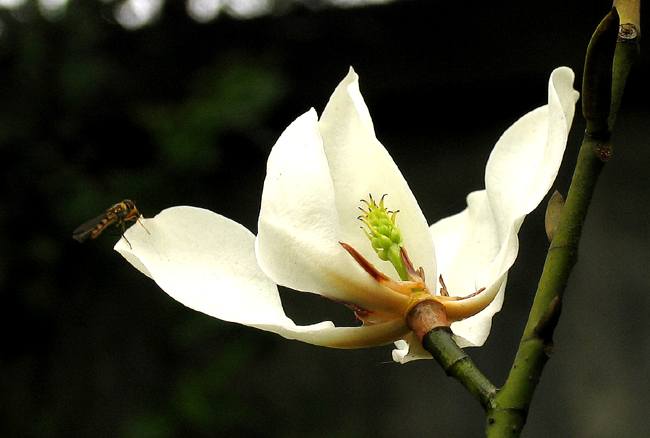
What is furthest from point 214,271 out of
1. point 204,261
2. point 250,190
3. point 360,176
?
point 250,190

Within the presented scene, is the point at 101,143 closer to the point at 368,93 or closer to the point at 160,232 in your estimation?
the point at 368,93

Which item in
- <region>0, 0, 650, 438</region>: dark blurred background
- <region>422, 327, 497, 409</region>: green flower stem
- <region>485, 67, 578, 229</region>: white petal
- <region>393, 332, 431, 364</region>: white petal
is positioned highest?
<region>485, 67, 578, 229</region>: white petal

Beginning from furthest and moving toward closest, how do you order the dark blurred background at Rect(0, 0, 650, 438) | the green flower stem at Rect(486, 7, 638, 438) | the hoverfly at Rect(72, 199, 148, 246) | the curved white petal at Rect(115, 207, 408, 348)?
the dark blurred background at Rect(0, 0, 650, 438) → the hoverfly at Rect(72, 199, 148, 246) → the curved white petal at Rect(115, 207, 408, 348) → the green flower stem at Rect(486, 7, 638, 438)

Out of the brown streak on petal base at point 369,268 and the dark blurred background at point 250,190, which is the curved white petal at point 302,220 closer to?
Result: the brown streak on petal base at point 369,268

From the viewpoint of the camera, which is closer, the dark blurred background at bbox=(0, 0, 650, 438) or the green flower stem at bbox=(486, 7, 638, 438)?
the green flower stem at bbox=(486, 7, 638, 438)

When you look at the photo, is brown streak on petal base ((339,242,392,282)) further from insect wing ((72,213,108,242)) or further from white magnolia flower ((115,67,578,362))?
insect wing ((72,213,108,242))

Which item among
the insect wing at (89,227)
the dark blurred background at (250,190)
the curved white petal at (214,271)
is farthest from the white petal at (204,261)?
the dark blurred background at (250,190)

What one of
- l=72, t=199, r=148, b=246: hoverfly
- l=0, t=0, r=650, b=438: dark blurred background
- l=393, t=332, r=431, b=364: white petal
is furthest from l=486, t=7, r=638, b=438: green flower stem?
l=0, t=0, r=650, b=438: dark blurred background

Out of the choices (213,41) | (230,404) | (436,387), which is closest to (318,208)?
(230,404)
